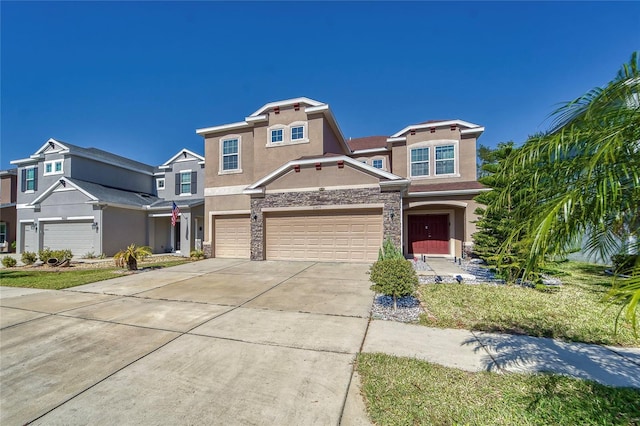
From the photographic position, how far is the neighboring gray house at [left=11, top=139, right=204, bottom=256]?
16.0 m

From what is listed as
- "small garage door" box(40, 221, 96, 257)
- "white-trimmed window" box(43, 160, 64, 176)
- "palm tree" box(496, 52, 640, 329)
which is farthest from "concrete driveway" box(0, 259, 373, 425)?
"white-trimmed window" box(43, 160, 64, 176)

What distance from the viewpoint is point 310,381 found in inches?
117

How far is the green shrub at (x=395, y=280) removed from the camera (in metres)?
5.45

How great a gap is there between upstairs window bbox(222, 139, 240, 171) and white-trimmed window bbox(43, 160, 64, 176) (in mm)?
12164

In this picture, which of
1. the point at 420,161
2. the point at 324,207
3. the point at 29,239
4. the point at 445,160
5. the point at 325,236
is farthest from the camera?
the point at 29,239

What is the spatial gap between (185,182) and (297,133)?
10.2m

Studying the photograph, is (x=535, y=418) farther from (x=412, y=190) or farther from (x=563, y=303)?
(x=412, y=190)

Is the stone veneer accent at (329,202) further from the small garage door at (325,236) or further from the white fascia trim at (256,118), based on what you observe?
the white fascia trim at (256,118)

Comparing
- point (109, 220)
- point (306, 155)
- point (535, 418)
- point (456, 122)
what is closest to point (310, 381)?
point (535, 418)

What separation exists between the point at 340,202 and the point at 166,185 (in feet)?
49.9

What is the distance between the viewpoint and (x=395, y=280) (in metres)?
5.48

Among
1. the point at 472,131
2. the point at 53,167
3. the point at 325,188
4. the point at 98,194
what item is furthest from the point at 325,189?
the point at 53,167

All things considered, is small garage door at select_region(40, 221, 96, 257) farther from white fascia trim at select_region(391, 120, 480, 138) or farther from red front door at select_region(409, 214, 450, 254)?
white fascia trim at select_region(391, 120, 480, 138)

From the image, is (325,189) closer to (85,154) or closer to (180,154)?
(180,154)
